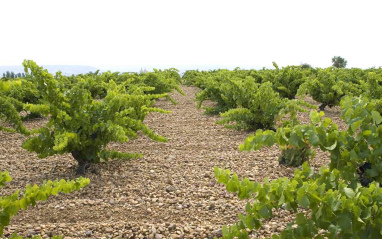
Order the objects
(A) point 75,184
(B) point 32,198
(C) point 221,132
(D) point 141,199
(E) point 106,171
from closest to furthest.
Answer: (B) point 32,198 < (A) point 75,184 < (D) point 141,199 < (E) point 106,171 < (C) point 221,132

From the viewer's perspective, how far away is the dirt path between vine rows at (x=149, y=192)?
3469 mm

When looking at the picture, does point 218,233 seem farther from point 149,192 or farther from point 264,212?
point 264,212

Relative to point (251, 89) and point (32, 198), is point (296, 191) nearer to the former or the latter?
point (32, 198)

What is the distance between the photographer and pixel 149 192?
172 inches

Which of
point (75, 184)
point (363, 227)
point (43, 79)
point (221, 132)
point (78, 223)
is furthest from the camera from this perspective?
point (221, 132)

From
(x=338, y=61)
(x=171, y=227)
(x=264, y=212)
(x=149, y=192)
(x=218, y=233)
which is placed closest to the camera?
(x=264, y=212)

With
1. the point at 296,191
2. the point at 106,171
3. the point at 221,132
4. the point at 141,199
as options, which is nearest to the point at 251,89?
the point at 221,132

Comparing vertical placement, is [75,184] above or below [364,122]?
below

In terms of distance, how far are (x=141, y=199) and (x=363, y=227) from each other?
280 centimetres

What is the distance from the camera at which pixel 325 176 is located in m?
2.05

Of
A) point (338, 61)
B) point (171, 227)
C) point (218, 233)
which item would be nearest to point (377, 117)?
point (218, 233)

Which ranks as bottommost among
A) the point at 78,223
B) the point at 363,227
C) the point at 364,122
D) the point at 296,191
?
the point at 78,223

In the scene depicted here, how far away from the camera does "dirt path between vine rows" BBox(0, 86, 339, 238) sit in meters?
3.47

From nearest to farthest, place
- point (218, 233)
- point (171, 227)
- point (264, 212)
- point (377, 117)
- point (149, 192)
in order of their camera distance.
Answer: point (264, 212)
point (377, 117)
point (218, 233)
point (171, 227)
point (149, 192)
